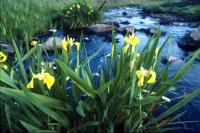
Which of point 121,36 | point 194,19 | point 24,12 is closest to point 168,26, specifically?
point 194,19

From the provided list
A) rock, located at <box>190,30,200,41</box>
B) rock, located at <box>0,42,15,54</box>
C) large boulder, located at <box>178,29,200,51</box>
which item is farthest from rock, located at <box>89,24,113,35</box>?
rock, located at <box>0,42,15,54</box>

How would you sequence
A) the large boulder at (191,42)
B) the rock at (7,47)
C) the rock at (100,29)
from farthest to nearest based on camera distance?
the rock at (100,29), the large boulder at (191,42), the rock at (7,47)

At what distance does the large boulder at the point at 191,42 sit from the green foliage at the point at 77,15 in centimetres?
309

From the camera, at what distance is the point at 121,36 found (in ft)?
28.6

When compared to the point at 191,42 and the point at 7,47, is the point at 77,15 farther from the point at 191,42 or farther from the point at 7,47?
the point at 191,42

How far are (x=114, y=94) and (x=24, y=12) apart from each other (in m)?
6.74

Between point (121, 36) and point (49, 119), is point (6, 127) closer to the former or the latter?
point (49, 119)

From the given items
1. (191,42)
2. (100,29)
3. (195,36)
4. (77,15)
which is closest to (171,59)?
(191,42)

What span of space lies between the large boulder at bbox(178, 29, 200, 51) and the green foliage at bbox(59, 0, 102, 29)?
309 cm

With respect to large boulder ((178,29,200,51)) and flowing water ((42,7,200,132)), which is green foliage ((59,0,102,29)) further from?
large boulder ((178,29,200,51))

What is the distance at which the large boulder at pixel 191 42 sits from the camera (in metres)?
7.52

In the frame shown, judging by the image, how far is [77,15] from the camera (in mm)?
9445

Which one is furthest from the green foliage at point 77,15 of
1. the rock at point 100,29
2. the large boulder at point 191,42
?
the large boulder at point 191,42

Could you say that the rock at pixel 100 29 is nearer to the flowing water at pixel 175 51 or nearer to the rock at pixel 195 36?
the flowing water at pixel 175 51
